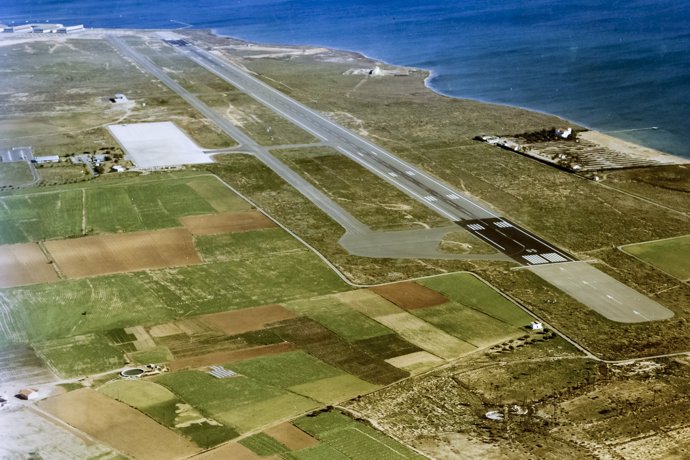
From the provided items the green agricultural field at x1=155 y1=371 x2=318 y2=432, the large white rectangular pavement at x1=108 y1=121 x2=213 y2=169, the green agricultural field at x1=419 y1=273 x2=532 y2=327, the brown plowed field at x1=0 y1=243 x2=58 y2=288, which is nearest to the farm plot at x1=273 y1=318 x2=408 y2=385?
the green agricultural field at x1=155 y1=371 x2=318 y2=432

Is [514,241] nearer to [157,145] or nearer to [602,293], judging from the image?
[602,293]

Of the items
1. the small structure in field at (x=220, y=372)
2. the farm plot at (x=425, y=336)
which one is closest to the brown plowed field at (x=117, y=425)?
the small structure in field at (x=220, y=372)

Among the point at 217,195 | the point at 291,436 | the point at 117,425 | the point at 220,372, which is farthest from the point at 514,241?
the point at 117,425

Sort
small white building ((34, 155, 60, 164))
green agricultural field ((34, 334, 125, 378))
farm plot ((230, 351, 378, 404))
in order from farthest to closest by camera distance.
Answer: small white building ((34, 155, 60, 164)) < green agricultural field ((34, 334, 125, 378)) < farm plot ((230, 351, 378, 404))

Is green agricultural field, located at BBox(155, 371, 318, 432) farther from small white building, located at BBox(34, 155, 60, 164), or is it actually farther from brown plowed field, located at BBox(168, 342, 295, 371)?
small white building, located at BBox(34, 155, 60, 164)

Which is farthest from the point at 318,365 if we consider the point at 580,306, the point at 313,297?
the point at 580,306

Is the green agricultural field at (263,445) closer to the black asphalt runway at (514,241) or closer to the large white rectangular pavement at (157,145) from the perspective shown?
the black asphalt runway at (514,241)
